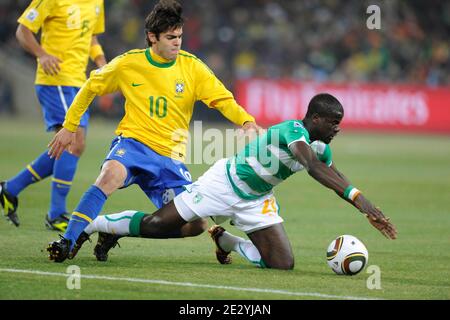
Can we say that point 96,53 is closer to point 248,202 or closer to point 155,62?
point 155,62

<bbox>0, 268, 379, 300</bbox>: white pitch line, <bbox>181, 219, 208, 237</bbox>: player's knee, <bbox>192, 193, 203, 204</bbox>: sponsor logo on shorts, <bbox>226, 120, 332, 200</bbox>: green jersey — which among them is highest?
<bbox>226, 120, 332, 200</bbox>: green jersey

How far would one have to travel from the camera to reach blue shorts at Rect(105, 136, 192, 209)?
8727 millimetres

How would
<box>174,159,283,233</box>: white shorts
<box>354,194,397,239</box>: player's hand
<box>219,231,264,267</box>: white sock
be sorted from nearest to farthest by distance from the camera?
<box>354,194,397,239</box>: player's hand
<box>174,159,283,233</box>: white shorts
<box>219,231,264,267</box>: white sock

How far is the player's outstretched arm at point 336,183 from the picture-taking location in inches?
295

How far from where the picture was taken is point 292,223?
12.2m

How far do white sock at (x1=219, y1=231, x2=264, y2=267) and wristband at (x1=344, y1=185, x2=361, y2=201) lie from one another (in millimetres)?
1260

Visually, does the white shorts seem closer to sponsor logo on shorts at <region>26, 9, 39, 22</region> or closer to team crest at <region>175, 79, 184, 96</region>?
team crest at <region>175, 79, 184, 96</region>

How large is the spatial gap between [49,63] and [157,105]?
2197 millimetres

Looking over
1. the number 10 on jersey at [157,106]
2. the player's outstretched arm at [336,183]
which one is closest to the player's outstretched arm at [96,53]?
the number 10 on jersey at [157,106]

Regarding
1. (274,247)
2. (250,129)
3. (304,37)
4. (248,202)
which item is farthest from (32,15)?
(304,37)

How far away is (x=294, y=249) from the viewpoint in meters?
10.0

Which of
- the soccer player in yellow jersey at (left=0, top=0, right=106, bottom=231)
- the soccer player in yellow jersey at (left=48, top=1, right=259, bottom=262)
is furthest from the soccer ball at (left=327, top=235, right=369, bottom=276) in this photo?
the soccer player in yellow jersey at (left=0, top=0, right=106, bottom=231)

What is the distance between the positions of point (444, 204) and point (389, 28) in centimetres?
1733

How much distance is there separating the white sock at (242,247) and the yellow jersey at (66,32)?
344 cm
